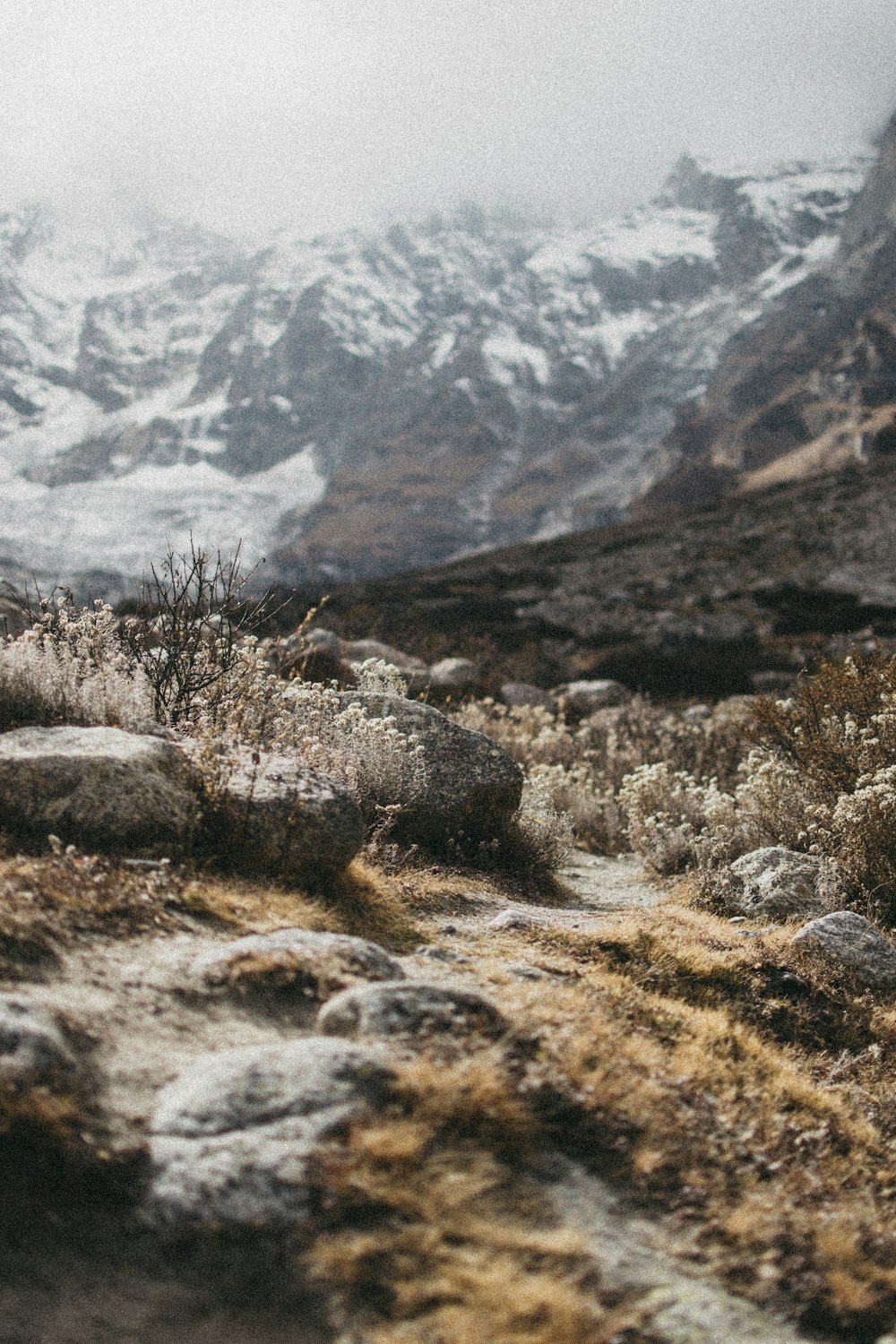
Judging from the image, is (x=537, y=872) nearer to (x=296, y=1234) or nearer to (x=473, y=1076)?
(x=473, y=1076)

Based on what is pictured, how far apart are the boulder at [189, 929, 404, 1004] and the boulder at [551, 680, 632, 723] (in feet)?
51.8

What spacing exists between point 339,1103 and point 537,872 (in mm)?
4721

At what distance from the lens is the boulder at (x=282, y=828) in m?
4.92

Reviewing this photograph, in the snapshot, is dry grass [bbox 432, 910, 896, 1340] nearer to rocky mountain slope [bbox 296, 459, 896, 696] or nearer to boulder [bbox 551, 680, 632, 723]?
boulder [bbox 551, 680, 632, 723]

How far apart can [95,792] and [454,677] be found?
588 inches

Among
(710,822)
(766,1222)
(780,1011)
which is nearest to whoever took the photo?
(766,1222)

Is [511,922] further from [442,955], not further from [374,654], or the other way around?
[374,654]

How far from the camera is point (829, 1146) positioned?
3740 millimetres

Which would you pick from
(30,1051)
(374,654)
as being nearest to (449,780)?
(30,1051)

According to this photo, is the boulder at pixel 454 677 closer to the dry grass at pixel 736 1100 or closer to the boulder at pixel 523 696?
the boulder at pixel 523 696

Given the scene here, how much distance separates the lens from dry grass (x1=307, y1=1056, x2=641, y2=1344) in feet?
7.88

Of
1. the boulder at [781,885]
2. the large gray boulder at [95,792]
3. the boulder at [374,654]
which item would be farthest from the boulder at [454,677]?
the large gray boulder at [95,792]

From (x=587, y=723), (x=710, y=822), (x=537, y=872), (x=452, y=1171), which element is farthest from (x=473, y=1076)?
(x=587, y=723)

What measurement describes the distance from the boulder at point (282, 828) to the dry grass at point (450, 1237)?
2115mm
